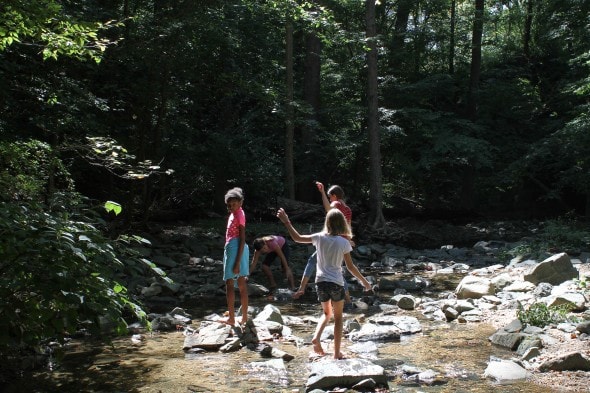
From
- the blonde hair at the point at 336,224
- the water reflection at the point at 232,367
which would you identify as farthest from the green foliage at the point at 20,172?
the blonde hair at the point at 336,224

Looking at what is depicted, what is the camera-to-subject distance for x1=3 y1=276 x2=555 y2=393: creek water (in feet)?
16.8

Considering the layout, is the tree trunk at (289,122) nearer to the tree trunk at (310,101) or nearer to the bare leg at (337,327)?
the tree trunk at (310,101)

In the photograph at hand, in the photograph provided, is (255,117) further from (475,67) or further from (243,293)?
(243,293)

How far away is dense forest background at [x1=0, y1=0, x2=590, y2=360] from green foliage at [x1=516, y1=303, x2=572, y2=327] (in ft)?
15.9

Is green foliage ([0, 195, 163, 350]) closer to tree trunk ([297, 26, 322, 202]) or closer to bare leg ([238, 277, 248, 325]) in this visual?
bare leg ([238, 277, 248, 325])

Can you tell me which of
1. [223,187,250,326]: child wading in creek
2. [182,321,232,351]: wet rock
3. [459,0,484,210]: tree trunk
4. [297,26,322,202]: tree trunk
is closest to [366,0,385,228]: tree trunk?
[297,26,322,202]: tree trunk

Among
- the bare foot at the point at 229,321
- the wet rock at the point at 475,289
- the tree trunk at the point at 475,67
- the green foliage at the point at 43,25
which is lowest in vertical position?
the bare foot at the point at 229,321

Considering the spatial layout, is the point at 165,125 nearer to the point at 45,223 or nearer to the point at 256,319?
the point at 256,319

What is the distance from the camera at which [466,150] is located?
67.8 ft

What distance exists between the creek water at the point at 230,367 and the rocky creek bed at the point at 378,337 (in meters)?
0.02

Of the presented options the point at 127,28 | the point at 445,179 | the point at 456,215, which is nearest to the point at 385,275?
the point at 127,28

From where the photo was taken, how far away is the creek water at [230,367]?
5113mm

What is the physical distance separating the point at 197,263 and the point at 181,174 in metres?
4.19

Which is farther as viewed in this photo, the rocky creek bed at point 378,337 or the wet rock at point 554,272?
the wet rock at point 554,272
